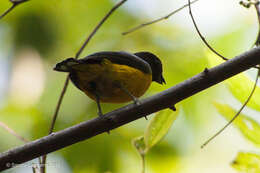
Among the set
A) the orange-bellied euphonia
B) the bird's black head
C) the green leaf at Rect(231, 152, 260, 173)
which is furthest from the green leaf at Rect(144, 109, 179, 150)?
the bird's black head

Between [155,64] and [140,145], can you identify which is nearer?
[140,145]

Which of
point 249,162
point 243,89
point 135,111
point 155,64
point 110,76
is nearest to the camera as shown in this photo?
point 249,162

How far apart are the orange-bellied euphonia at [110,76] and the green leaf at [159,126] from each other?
2.16 ft

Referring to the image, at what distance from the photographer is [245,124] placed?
207 centimetres

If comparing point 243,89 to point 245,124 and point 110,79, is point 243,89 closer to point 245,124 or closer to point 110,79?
point 245,124

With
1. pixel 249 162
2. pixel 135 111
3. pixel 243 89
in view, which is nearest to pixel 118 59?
pixel 135 111

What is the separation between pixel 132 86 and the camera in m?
3.23

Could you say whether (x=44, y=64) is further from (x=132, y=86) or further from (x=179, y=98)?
(x=179, y=98)

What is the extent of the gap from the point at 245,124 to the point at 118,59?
131cm

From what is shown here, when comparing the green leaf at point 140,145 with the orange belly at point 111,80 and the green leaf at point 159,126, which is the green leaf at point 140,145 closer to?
the green leaf at point 159,126

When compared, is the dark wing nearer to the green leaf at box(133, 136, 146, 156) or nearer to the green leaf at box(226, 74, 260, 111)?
the green leaf at box(133, 136, 146, 156)

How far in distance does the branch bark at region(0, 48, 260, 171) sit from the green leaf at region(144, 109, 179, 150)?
80 mm

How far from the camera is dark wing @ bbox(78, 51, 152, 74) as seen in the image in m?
2.99

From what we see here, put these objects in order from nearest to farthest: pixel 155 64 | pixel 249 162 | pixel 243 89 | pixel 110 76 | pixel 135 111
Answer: pixel 249 162, pixel 243 89, pixel 135 111, pixel 110 76, pixel 155 64
